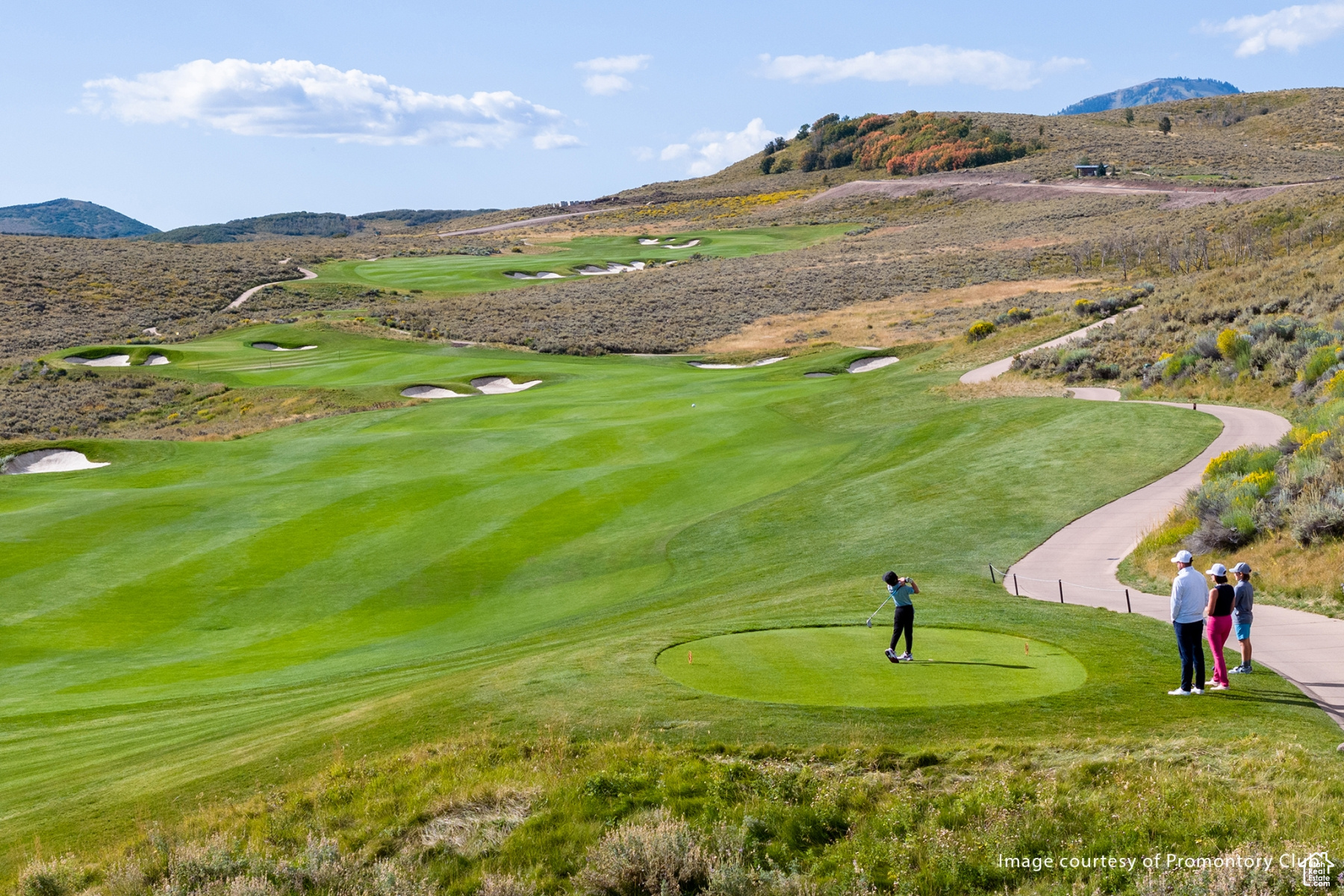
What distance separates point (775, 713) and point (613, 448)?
21112 millimetres

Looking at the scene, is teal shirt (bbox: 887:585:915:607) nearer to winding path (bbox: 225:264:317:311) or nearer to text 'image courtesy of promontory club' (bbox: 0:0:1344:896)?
text 'image courtesy of promontory club' (bbox: 0:0:1344:896)

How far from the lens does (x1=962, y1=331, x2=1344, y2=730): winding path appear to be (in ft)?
39.0

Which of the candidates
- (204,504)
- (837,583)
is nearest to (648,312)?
(204,504)

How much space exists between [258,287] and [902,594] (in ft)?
284

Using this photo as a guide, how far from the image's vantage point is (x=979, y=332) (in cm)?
4556

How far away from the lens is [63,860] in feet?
27.6

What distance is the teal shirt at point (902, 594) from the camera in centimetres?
1197

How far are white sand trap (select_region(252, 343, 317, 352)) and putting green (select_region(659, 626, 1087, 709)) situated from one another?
53.5 metres

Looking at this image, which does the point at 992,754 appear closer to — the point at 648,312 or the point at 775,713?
the point at 775,713

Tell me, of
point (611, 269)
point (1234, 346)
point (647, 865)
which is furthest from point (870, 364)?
point (611, 269)

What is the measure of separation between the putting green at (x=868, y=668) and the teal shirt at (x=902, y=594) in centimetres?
70

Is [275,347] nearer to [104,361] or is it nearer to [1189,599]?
[104,361]

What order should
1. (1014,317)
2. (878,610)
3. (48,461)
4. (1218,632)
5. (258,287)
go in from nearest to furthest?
(1218,632) < (878,610) < (48,461) < (1014,317) < (258,287)

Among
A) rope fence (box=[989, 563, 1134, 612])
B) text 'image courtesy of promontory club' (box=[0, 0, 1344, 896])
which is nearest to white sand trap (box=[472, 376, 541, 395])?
text 'image courtesy of promontory club' (box=[0, 0, 1344, 896])
